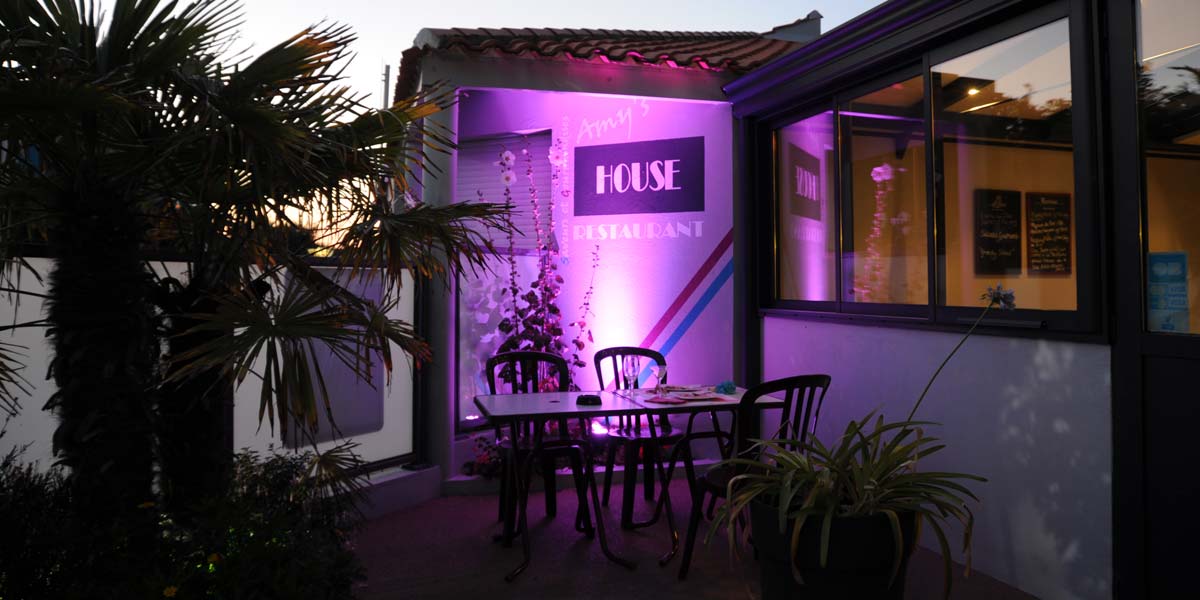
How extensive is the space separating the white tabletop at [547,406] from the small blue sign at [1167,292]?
1.96 metres

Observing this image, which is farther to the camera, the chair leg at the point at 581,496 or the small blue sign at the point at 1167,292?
the chair leg at the point at 581,496

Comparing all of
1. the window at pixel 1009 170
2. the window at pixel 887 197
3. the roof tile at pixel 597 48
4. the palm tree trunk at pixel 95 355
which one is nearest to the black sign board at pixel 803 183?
the window at pixel 887 197

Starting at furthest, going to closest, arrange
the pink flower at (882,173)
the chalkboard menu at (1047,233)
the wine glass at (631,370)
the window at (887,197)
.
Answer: the pink flower at (882,173)
the window at (887,197)
the wine glass at (631,370)
the chalkboard menu at (1047,233)

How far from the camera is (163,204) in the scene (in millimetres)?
2682

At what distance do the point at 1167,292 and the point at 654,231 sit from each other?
3.16 meters

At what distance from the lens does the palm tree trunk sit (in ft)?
7.28

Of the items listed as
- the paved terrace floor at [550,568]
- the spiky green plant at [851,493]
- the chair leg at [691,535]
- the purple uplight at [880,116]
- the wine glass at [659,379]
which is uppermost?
the purple uplight at [880,116]

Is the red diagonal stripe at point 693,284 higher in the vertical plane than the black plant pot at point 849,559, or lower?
higher

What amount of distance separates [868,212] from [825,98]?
0.76 meters

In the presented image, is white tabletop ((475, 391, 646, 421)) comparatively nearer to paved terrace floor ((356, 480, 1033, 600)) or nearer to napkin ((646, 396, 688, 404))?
napkin ((646, 396, 688, 404))

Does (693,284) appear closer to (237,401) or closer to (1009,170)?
(1009,170)

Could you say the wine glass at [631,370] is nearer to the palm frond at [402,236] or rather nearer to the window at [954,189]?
the palm frond at [402,236]

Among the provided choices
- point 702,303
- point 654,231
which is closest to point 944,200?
point 702,303

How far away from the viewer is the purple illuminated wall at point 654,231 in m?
5.26
